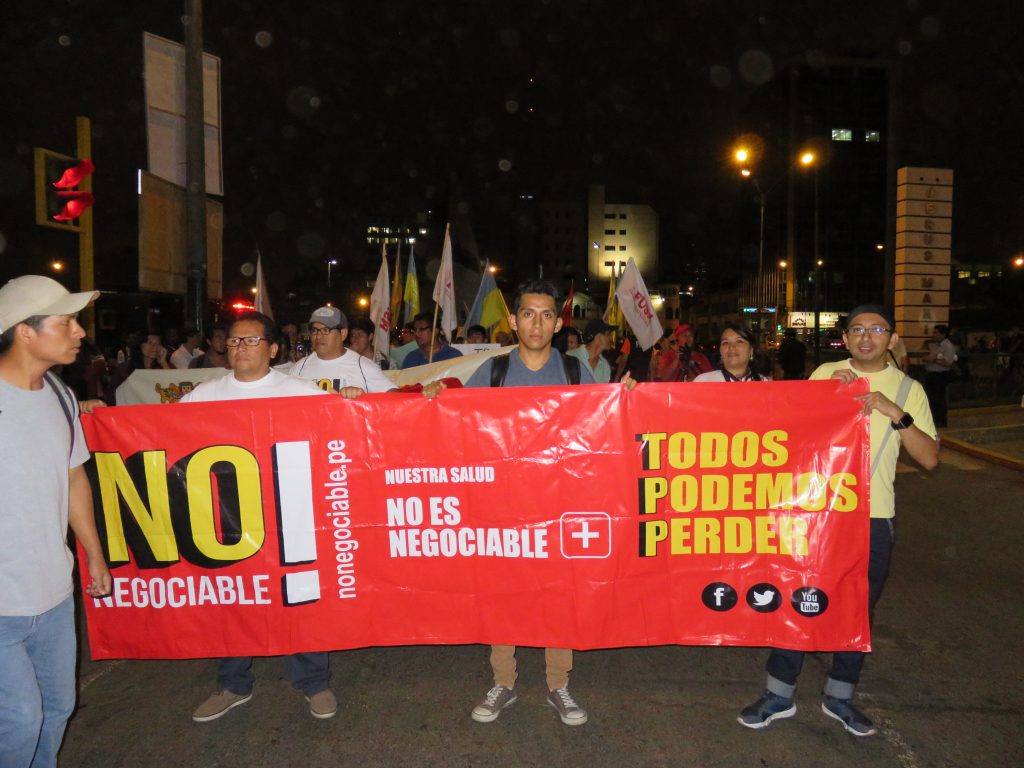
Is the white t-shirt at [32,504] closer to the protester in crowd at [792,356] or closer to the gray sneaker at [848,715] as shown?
the gray sneaker at [848,715]

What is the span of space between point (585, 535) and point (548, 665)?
68 centimetres

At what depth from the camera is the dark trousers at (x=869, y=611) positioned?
358 cm

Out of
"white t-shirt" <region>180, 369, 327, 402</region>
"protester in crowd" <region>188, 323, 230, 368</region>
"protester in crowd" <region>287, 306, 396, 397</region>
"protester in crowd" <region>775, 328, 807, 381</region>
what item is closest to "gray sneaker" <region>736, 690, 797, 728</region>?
"white t-shirt" <region>180, 369, 327, 402</region>

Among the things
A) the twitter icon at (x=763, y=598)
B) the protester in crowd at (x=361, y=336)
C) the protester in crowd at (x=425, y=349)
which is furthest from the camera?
the protester in crowd at (x=425, y=349)

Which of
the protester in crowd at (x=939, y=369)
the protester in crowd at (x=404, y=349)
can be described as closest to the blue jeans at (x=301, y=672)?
the protester in crowd at (x=404, y=349)

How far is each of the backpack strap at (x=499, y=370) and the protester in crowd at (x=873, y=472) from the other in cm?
162

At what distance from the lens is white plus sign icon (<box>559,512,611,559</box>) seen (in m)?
3.78

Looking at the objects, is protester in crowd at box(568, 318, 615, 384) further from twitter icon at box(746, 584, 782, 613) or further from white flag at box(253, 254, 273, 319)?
white flag at box(253, 254, 273, 319)

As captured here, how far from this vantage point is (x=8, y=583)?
2529mm

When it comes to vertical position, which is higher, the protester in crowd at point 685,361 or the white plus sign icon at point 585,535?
the protester in crowd at point 685,361

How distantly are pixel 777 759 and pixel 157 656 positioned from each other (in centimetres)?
294

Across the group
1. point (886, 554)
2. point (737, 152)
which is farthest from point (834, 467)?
point (737, 152)

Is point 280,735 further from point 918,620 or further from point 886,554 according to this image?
point 918,620

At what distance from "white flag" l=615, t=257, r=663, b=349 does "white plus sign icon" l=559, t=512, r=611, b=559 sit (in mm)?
8116
